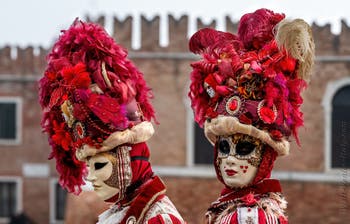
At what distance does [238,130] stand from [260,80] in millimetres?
257

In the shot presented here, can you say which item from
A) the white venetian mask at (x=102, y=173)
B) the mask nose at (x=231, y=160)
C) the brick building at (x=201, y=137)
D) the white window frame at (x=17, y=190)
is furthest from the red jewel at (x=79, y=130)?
the white window frame at (x=17, y=190)

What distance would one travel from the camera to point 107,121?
4539 millimetres

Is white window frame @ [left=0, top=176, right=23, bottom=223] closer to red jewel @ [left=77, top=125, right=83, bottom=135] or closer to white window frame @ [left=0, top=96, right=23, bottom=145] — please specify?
white window frame @ [left=0, top=96, right=23, bottom=145]

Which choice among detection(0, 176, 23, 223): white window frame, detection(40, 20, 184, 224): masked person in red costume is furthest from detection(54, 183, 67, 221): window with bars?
detection(40, 20, 184, 224): masked person in red costume

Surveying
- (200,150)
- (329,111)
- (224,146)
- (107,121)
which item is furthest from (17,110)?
(224,146)

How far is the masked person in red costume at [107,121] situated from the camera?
14.9ft

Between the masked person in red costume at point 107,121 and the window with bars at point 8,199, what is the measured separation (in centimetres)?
1690

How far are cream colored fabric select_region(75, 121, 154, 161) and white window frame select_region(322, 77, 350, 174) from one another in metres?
12.0

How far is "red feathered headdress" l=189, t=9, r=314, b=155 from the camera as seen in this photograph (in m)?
4.41

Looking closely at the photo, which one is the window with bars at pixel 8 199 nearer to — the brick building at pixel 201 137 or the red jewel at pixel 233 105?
the brick building at pixel 201 137

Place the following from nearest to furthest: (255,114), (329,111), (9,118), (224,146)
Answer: (255,114) → (224,146) → (329,111) → (9,118)

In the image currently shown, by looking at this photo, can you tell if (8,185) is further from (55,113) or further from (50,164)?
(55,113)

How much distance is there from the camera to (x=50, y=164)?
21.6 m

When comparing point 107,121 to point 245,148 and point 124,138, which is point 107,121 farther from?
point 245,148
